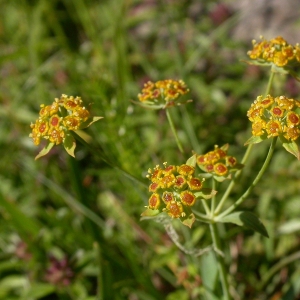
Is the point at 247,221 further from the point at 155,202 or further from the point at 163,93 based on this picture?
the point at 163,93

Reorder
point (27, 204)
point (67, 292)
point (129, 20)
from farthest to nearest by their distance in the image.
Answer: point (129, 20) < point (27, 204) < point (67, 292)

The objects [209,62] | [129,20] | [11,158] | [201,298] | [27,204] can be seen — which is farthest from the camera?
[129,20]

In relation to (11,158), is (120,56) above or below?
above

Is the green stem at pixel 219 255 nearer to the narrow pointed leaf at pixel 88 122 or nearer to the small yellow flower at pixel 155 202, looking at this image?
Answer: the small yellow flower at pixel 155 202

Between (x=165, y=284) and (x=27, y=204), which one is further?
(x=27, y=204)

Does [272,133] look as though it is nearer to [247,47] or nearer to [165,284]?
[165,284]

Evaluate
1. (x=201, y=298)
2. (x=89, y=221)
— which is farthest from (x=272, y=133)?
(x=89, y=221)

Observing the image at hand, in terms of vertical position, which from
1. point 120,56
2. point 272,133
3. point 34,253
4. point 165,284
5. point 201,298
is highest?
point 272,133

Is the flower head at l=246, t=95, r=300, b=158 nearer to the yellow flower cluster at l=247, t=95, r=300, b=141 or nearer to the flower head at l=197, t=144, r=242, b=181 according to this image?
the yellow flower cluster at l=247, t=95, r=300, b=141
